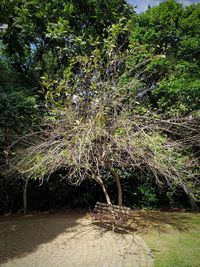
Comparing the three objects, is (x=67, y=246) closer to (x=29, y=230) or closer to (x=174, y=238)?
(x=29, y=230)

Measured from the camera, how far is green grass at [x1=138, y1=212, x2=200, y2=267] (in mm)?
4812

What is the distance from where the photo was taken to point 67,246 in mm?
5664

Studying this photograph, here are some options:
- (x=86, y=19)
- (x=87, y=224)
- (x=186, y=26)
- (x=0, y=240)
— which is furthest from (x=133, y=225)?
(x=86, y=19)

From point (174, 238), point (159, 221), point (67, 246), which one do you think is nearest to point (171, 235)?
point (174, 238)

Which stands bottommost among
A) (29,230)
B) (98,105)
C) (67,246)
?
(67,246)

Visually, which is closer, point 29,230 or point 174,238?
point 174,238

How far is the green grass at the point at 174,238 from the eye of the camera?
15.8 ft

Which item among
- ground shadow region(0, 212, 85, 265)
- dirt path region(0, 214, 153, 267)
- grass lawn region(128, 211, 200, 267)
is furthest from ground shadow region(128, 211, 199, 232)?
ground shadow region(0, 212, 85, 265)

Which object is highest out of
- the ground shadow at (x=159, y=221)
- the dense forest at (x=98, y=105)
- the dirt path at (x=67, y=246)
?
the dense forest at (x=98, y=105)

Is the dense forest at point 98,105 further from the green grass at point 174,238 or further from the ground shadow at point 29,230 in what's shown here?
the ground shadow at point 29,230

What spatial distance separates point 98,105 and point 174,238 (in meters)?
3.98

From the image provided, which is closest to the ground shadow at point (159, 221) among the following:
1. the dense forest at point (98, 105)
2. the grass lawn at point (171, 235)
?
the grass lawn at point (171, 235)

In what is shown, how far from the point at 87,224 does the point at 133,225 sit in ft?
4.45

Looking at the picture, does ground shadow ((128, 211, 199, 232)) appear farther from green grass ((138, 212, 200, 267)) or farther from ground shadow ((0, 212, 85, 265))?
ground shadow ((0, 212, 85, 265))
